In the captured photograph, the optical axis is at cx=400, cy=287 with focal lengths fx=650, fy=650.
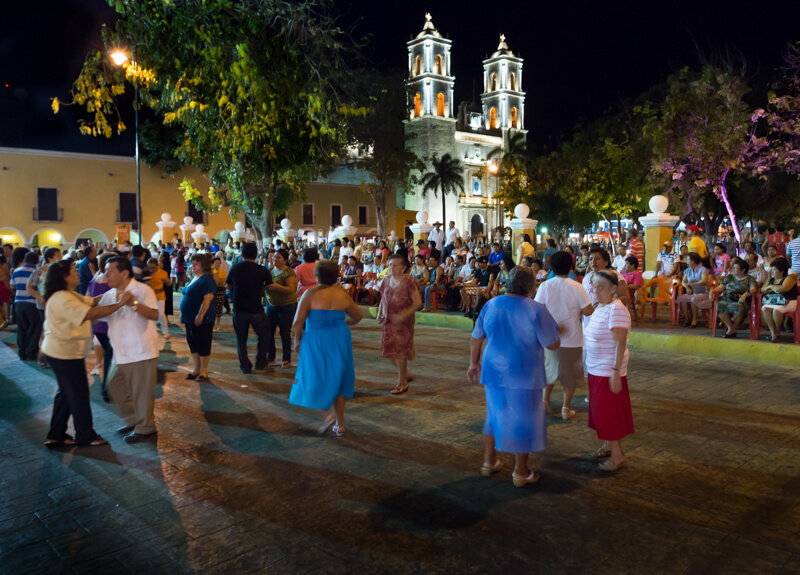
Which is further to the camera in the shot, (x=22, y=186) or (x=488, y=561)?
(x=22, y=186)

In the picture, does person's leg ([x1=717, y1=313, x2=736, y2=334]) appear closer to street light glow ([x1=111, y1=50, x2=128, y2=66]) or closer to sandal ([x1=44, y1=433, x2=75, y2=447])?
sandal ([x1=44, y1=433, x2=75, y2=447])

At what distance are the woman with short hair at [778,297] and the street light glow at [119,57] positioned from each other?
9.42 metres

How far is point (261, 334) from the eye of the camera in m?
8.23

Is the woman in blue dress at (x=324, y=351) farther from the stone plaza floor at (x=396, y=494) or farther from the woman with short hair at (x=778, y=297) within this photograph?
the woman with short hair at (x=778, y=297)

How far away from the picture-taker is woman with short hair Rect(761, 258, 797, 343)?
8602 millimetres

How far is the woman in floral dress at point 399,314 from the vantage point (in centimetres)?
697

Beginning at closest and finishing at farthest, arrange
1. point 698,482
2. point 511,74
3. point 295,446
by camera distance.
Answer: point 698,482, point 295,446, point 511,74

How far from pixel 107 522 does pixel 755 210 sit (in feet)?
119

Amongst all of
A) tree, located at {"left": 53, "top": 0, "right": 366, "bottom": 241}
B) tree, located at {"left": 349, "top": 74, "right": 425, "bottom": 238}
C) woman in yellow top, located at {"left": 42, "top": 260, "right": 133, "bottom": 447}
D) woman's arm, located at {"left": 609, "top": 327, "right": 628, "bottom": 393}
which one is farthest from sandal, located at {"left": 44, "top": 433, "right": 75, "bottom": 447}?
tree, located at {"left": 349, "top": 74, "right": 425, "bottom": 238}

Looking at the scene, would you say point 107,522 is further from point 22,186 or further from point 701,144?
point 22,186

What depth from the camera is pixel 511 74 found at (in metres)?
85.2

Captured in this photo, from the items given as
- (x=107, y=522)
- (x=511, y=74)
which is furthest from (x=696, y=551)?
(x=511, y=74)

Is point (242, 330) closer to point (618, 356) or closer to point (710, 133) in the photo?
point (618, 356)

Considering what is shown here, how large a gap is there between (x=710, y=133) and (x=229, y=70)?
19.4 m
